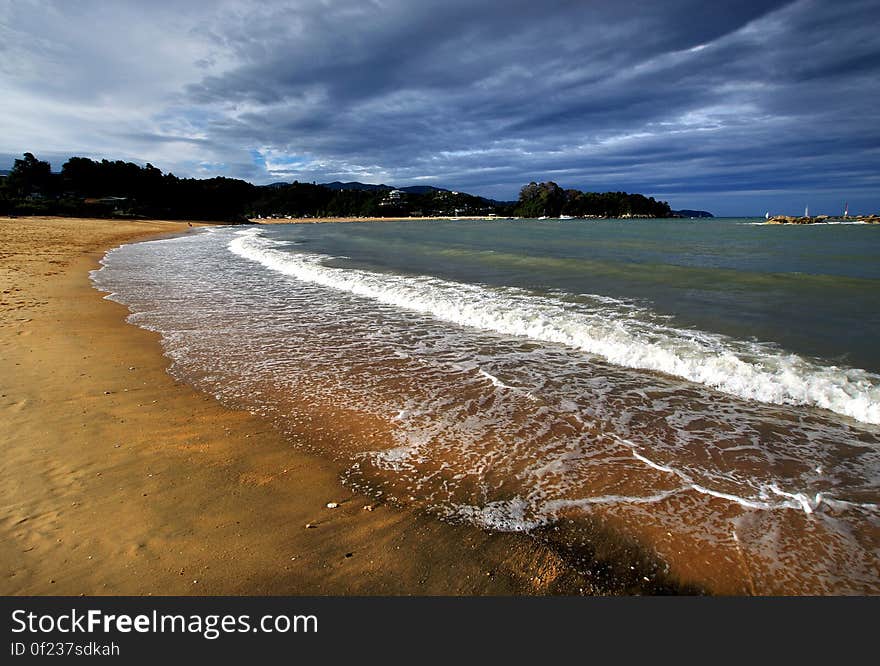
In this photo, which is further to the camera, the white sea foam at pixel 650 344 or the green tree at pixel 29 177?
the green tree at pixel 29 177

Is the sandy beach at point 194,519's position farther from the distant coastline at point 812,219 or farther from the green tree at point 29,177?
the distant coastline at point 812,219

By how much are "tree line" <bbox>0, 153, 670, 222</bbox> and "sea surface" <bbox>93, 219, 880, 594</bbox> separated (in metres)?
66.6

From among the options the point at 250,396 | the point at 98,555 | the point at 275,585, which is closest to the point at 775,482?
the point at 275,585

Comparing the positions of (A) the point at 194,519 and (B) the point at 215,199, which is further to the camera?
(B) the point at 215,199

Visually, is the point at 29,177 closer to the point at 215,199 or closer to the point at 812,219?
the point at 215,199

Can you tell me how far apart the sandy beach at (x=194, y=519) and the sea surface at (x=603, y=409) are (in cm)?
31

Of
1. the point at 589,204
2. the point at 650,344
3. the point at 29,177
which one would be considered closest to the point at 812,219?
the point at 589,204

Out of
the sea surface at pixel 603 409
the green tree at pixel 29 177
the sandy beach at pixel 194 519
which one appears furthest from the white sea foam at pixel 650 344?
the green tree at pixel 29 177

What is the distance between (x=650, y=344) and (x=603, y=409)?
8.90ft

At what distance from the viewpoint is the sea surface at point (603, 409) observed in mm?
3051

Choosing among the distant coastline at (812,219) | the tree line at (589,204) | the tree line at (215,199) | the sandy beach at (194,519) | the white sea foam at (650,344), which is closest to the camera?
the sandy beach at (194,519)

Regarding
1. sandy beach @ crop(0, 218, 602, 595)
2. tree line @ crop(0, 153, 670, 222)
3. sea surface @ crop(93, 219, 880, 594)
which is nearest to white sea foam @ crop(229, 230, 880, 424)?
sea surface @ crop(93, 219, 880, 594)

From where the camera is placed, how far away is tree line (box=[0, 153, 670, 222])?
230ft

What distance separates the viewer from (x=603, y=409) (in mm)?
5105
